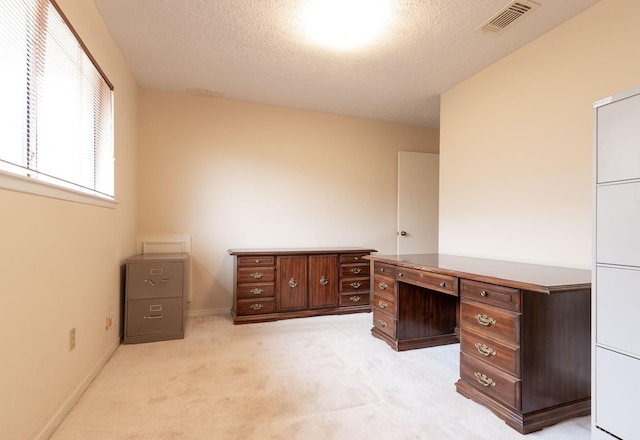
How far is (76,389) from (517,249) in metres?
3.25

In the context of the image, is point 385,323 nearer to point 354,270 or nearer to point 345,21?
point 354,270

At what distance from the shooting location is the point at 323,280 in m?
3.78

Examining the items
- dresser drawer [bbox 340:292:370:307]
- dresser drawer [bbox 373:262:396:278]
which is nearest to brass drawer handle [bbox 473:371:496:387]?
dresser drawer [bbox 373:262:396:278]

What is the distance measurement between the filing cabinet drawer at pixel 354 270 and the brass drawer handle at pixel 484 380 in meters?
2.03

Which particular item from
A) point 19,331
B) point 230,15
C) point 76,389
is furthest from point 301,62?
point 76,389

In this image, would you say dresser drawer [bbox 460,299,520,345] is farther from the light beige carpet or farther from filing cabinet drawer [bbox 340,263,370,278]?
filing cabinet drawer [bbox 340,263,370,278]

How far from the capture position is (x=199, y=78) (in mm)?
3285

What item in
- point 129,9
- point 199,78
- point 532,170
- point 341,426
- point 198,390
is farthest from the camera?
point 199,78

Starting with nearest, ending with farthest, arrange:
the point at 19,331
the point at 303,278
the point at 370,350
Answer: the point at 19,331 < the point at 370,350 < the point at 303,278

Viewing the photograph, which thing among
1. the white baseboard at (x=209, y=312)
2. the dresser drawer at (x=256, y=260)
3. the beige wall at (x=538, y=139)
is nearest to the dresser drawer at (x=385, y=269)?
the beige wall at (x=538, y=139)

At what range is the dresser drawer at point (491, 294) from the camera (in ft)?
5.69

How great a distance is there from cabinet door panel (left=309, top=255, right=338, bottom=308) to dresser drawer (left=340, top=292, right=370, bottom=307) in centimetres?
9

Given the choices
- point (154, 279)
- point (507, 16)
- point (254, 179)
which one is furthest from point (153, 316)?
point (507, 16)

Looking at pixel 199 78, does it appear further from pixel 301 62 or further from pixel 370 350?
pixel 370 350
